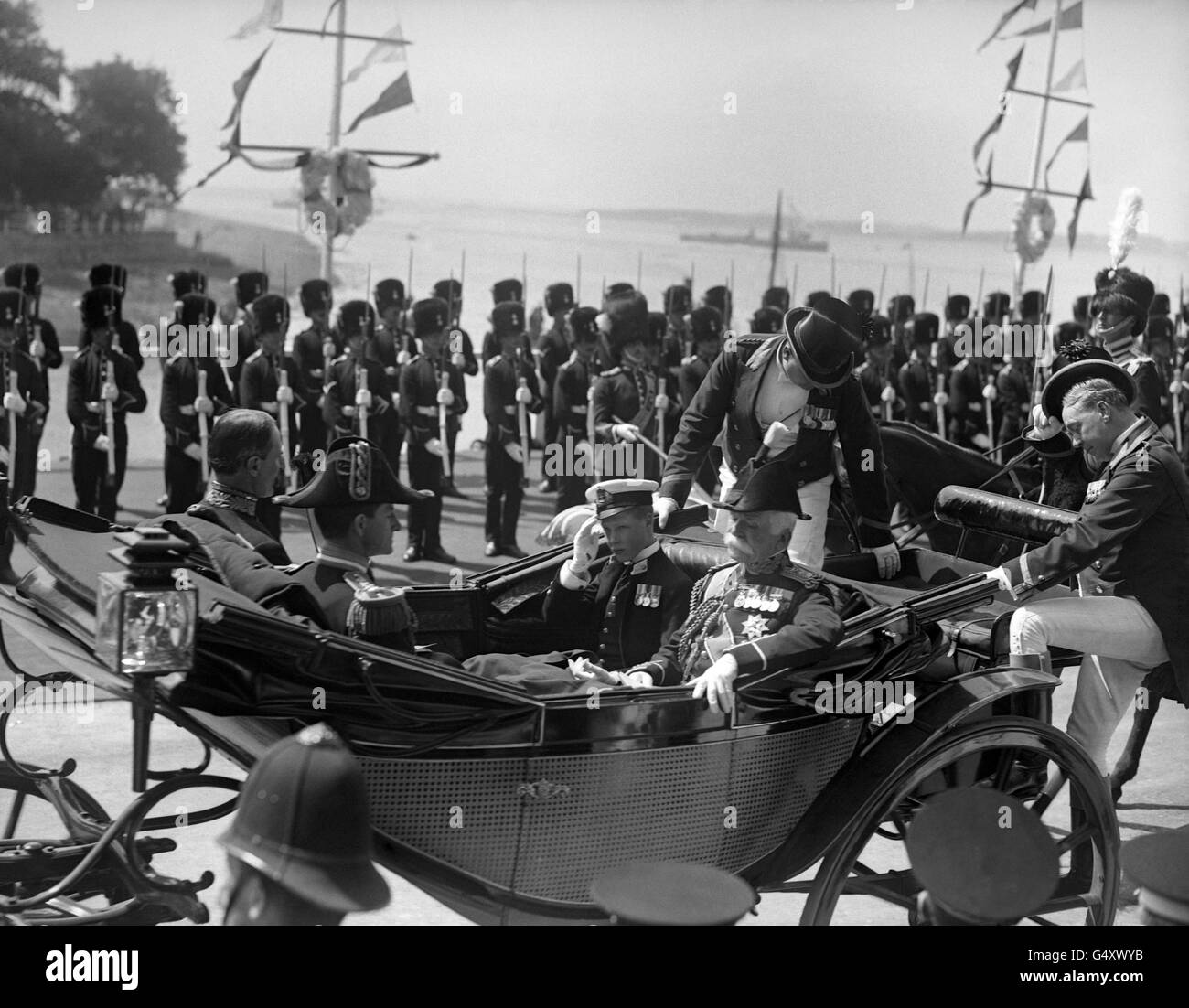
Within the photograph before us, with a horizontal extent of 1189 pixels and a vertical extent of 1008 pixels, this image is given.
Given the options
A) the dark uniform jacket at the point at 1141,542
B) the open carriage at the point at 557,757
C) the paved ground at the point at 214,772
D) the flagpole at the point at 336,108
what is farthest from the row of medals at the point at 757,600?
the flagpole at the point at 336,108

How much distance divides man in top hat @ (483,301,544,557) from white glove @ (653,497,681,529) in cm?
487

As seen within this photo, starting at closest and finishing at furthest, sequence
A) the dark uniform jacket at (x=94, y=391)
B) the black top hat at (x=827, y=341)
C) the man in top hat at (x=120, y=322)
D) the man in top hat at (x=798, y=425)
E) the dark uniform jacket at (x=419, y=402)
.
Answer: the black top hat at (x=827, y=341), the man in top hat at (x=798, y=425), the dark uniform jacket at (x=94, y=391), the dark uniform jacket at (x=419, y=402), the man in top hat at (x=120, y=322)

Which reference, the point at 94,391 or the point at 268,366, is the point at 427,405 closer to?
the point at 268,366

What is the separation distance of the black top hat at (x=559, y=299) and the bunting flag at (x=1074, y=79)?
5.93m

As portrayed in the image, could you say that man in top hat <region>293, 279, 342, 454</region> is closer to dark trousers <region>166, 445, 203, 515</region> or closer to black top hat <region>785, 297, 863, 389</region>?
dark trousers <region>166, 445, 203, 515</region>

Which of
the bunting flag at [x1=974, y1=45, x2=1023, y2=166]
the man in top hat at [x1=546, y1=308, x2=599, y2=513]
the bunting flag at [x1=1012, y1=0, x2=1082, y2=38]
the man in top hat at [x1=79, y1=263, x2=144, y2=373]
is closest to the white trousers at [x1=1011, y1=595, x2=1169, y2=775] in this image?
the man in top hat at [x1=546, y1=308, x2=599, y2=513]

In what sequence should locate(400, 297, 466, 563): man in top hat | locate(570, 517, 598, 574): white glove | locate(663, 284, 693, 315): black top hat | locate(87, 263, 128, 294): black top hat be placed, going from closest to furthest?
1. locate(570, 517, 598, 574): white glove
2. locate(400, 297, 466, 563): man in top hat
3. locate(87, 263, 128, 294): black top hat
4. locate(663, 284, 693, 315): black top hat

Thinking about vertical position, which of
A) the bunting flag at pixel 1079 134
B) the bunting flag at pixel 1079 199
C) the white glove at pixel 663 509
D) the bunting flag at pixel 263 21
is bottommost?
the white glove at pixel 663 509

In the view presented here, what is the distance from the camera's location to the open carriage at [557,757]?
315 centimetres

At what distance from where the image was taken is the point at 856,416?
5.67 metres

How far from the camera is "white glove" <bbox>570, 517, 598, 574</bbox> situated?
4430 millimetres

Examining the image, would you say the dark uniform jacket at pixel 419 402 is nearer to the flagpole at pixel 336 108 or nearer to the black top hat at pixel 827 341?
the flagpole at pixel 336 108
